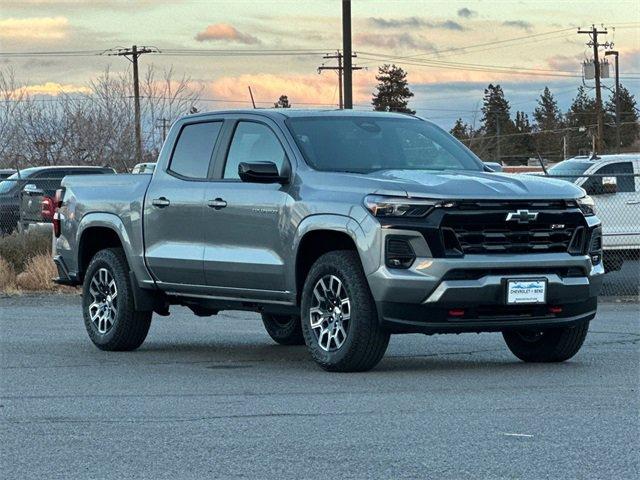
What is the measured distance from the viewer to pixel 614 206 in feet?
73.3

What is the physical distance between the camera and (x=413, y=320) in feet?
34.0

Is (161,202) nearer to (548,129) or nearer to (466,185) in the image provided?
(466,185)

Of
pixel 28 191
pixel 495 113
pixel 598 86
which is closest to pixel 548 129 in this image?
pixel 495 113

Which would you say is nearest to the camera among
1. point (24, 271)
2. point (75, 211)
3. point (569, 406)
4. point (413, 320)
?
point (569, 406)

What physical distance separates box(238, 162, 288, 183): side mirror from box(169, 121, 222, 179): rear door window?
3.56ft

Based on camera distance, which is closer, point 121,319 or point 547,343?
point 547,343

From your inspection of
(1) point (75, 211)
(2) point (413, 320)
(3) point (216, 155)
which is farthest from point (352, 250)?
(1) point (75, 211)

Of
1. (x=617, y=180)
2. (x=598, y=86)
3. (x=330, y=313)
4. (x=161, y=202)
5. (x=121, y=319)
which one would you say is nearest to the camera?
(x=330, y=313)

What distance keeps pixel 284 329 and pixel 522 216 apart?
339 cm

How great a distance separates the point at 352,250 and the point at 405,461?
3701 mm

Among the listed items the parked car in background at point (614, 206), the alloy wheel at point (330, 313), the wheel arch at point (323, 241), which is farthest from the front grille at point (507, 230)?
the parked car in background at point (614, 206)

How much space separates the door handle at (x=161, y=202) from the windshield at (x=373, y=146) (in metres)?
1.37

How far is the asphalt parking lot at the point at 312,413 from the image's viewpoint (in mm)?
7176

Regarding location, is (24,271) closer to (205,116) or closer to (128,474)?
(205,116)
